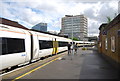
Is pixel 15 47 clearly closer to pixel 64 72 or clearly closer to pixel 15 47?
pixel 15 47

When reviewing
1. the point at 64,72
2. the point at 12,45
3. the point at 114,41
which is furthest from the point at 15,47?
the point at 114,41

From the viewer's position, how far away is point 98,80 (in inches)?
265

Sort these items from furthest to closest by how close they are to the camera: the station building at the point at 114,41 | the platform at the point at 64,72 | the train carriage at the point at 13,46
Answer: the station building at the point at 114,41
the train carriage at the point at 13,46
the platform at the point at 64,72

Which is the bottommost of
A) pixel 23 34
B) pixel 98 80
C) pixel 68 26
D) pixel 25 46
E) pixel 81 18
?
pixel 98 80

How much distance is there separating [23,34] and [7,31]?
203cm

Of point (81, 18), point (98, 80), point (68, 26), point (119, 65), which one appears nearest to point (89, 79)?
point (98, 80)

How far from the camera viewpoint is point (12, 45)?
8.92 metres

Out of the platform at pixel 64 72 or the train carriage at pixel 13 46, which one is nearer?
the platform at pixel 64 72

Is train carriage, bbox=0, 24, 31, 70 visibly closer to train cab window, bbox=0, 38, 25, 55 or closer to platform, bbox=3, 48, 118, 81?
train cab window, bbox=0, 38, 25, 55

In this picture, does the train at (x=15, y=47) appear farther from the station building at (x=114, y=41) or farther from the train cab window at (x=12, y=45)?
the station building at (x=114, y=41)

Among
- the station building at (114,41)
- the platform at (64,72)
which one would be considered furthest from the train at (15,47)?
the station building at (114,41)

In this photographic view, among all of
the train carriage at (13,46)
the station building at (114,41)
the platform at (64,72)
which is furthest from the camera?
the station building at (114,41)

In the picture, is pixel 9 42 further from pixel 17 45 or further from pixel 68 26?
pixel 68 26

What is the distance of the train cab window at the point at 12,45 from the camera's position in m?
8.04
